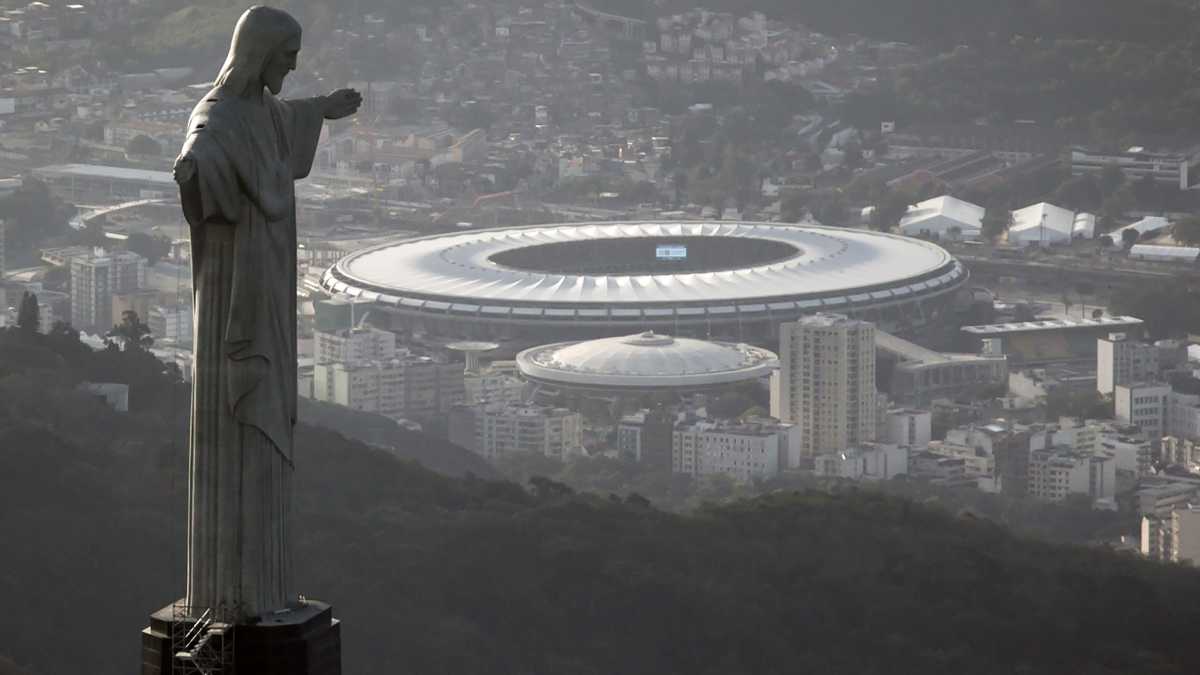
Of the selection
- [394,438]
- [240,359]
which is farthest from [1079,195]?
[240,359]

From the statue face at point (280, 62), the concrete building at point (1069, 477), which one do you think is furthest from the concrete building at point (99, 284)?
the statue face at point (280, 62)

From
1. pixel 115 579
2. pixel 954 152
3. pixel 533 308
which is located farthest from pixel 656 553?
pixel 954 152

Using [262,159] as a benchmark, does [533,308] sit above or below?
below

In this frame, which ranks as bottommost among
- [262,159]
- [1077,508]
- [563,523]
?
[1077,508]

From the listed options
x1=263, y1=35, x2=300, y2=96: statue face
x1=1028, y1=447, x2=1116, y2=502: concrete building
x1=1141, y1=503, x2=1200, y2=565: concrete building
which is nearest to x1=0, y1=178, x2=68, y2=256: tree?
x1=1028, y1=447, x2=1116, y2=502: concrete building

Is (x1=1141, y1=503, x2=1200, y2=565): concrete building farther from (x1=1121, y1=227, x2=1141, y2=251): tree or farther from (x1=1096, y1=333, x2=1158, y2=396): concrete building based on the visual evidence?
(x1=1121, y1=227, x2=1141, y2=251): tree

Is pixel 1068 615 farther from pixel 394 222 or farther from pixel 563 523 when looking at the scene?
pixel 394 222

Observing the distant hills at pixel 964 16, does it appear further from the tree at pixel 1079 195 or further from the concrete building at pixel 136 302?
the concrete building at pixel 136 302

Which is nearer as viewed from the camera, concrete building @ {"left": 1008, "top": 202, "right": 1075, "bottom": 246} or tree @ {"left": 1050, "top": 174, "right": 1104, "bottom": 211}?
concrete building @ {"left": 1008, "top": 202, "right": 1075, "bottom": 246}
